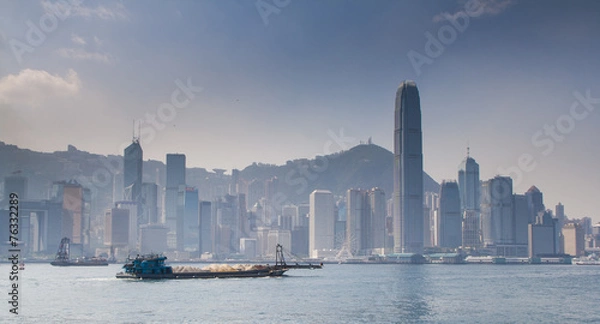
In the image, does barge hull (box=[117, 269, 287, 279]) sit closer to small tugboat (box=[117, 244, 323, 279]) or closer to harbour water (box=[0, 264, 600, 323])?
small tugboat (box=[117, 244, 323, 279])

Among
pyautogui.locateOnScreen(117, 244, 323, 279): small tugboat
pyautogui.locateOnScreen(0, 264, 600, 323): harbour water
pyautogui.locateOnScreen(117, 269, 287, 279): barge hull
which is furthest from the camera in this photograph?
pyautogui.locateOnScreen(117, 244, 323, 279): small tugboat

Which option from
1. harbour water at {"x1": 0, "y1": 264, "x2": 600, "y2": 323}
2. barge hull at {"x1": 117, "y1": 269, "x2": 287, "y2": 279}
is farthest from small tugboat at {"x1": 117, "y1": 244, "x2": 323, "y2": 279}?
harbour water at {"x1": 0, "y1": 264, "x2": 600, "y2": 323}

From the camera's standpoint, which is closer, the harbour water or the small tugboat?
the harbour water

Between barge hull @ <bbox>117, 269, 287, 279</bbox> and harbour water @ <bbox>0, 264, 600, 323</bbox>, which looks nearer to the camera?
harbour water @ <bbox>0, 264, 600, 323</bbox>

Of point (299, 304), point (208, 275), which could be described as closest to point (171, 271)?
point (208, 275)

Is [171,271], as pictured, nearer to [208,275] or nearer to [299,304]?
[208,275]

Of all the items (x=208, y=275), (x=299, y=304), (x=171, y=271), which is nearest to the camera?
(x=299, y=304)

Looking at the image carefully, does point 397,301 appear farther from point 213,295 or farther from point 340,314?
point 213,295

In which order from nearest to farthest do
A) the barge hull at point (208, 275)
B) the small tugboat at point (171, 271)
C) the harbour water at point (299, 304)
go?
the harbour water at point (299, 304) < the barge hull at point (208, 275) < the small tugboat at point (171, 271)

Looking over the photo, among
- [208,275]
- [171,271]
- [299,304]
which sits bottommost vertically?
[208,275]

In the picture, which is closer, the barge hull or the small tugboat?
the barge hull

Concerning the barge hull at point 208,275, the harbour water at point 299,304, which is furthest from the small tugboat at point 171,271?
the harbour water at point 299,304

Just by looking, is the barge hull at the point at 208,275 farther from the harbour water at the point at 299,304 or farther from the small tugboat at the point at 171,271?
the harbour water at the point at 299,304

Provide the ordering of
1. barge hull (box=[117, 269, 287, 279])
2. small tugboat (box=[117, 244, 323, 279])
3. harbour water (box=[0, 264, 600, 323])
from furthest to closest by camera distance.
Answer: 1. small tugboat (box=[117, 244, 323, 279])
2. barge hull (box=[117, 269, 287, 279])
3. harbour water (box=[0, 264, 600, 323])
